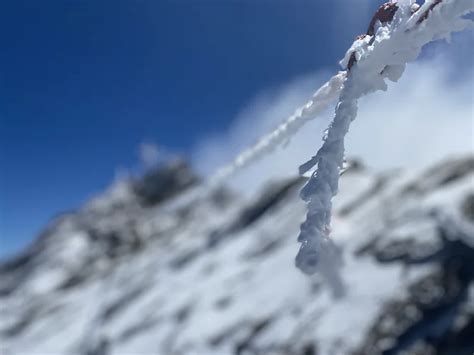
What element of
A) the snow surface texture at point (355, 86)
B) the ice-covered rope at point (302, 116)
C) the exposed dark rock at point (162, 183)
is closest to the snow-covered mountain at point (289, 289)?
the ice-covered rope at point (302, 116)

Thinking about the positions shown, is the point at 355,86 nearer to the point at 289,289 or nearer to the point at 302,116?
the point at 302,116

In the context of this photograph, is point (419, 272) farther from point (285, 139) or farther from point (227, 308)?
point (285, 139)

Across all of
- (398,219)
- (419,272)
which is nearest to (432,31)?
(419,272)

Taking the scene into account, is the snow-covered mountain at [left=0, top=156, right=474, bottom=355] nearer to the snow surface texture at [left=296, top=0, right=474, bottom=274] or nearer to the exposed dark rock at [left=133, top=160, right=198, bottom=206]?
the snow surface texture at [left=296, top=0, right=474, bottom=274]

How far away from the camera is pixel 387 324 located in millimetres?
13531

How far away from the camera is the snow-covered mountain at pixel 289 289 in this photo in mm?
13789

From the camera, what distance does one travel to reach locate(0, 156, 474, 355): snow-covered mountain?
543 inches

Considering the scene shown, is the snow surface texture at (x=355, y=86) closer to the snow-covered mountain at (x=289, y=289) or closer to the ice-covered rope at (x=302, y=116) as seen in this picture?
the ice-covered rope at (x=302, y=116)

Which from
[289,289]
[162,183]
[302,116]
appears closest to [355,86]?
[302,116]

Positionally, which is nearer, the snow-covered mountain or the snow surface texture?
the snow surface texture

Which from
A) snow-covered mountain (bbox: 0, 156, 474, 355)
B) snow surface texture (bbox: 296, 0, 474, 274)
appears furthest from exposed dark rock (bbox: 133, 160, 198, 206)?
snow surface texture (bbox: 296, 0, 474, 274)

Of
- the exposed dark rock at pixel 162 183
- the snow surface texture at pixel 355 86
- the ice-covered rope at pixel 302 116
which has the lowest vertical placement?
the snow surface texture at pixel 355 86

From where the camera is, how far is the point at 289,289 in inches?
717

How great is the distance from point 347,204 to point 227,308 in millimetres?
9788
